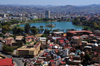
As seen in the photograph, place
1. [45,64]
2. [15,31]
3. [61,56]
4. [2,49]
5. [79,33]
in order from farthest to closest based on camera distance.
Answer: [15,31] < [79,33] < [2,49] < [61,56] < [45,64]

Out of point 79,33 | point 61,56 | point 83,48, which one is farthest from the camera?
point 79,33

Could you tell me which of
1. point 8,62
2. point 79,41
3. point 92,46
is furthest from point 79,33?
point 8,62

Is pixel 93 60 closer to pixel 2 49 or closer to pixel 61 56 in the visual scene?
pixel 61 56

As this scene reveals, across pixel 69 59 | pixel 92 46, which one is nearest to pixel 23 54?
pixel 69 59

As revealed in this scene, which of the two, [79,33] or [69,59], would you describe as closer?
[69,59]

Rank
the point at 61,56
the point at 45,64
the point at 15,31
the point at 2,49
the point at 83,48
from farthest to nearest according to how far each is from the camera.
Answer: the point at 15,31 → the point at 2,49 → the point at 83,48 → the point at 61,56 → the point at 45,64

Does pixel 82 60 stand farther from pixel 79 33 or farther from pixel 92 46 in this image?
pixel 79 33

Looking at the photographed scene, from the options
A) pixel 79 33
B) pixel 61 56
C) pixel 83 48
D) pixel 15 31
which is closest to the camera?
pixel 61 56

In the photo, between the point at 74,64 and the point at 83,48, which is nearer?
the point at 74,64
